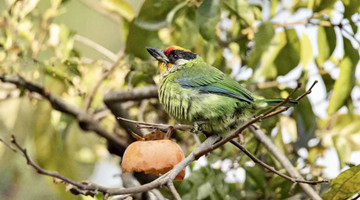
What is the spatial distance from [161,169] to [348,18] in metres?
1.22

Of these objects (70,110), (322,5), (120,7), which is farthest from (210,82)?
(120,7)

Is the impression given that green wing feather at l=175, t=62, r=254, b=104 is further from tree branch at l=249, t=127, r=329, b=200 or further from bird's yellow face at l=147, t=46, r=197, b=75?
tree branch at l=249, t=127, r=329, b=200

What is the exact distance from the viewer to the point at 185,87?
2420 millimetres

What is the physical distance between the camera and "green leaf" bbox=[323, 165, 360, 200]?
215cm

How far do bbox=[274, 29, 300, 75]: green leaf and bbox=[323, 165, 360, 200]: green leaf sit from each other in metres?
0.86

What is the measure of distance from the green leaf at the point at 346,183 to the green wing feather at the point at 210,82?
44 centimetres

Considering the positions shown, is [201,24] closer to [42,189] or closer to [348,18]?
[348,18]

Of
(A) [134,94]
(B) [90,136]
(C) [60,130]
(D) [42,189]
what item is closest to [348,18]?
(A) [134,94]

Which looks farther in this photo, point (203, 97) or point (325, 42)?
point (325, 42)

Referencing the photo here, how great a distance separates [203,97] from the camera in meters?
2.37

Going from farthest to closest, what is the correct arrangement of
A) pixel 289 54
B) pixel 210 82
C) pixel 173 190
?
pixel 289 54 → pixel 210 82 → pixel 173 190

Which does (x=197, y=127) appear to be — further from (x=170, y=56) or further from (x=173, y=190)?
(x=173, y=190)

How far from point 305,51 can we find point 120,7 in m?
1.09

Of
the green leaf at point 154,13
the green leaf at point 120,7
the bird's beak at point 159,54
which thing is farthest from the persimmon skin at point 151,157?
the green leaf at point 120,7
